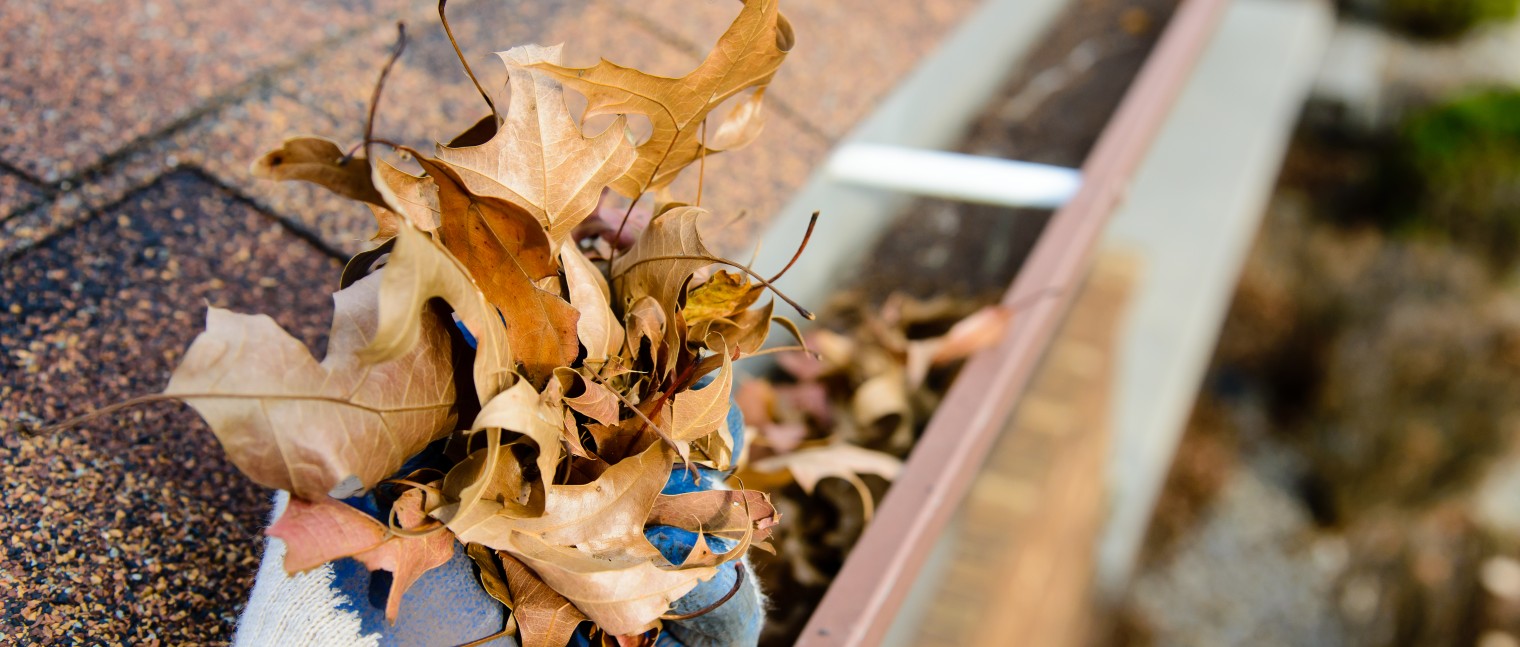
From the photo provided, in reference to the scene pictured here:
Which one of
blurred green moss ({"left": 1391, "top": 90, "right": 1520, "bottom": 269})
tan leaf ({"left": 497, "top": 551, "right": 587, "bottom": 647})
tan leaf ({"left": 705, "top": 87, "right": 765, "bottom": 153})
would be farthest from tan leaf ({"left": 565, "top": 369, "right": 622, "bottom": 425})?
blurred green moss ({"left": 1391, "top": 90, "right": 1520, "bottom": 269})

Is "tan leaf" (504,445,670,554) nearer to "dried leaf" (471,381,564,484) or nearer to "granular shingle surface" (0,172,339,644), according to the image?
"dried leaf" (471,381,564,484)

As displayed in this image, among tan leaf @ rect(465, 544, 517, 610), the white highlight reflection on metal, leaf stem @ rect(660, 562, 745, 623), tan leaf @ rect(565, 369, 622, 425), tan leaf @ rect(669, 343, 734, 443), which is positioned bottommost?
the white highlight reflection on metal

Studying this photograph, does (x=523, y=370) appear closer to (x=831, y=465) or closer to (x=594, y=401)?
(x=594, y=401)

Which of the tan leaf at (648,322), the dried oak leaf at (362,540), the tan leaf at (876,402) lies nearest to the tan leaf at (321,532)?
the dried oak leaf at (362,540)

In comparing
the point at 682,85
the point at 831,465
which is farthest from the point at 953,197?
the point at 682,85

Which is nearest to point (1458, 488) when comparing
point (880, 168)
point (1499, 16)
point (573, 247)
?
point (1499, 16)

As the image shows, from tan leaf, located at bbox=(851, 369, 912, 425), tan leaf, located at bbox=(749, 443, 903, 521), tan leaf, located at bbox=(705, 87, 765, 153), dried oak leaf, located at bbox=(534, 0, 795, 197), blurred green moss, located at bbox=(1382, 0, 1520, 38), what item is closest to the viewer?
dried oak leaf, located at bbox=(534, 0, 795, 197)

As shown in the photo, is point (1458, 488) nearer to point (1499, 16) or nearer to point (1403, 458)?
point (1403, 458)
